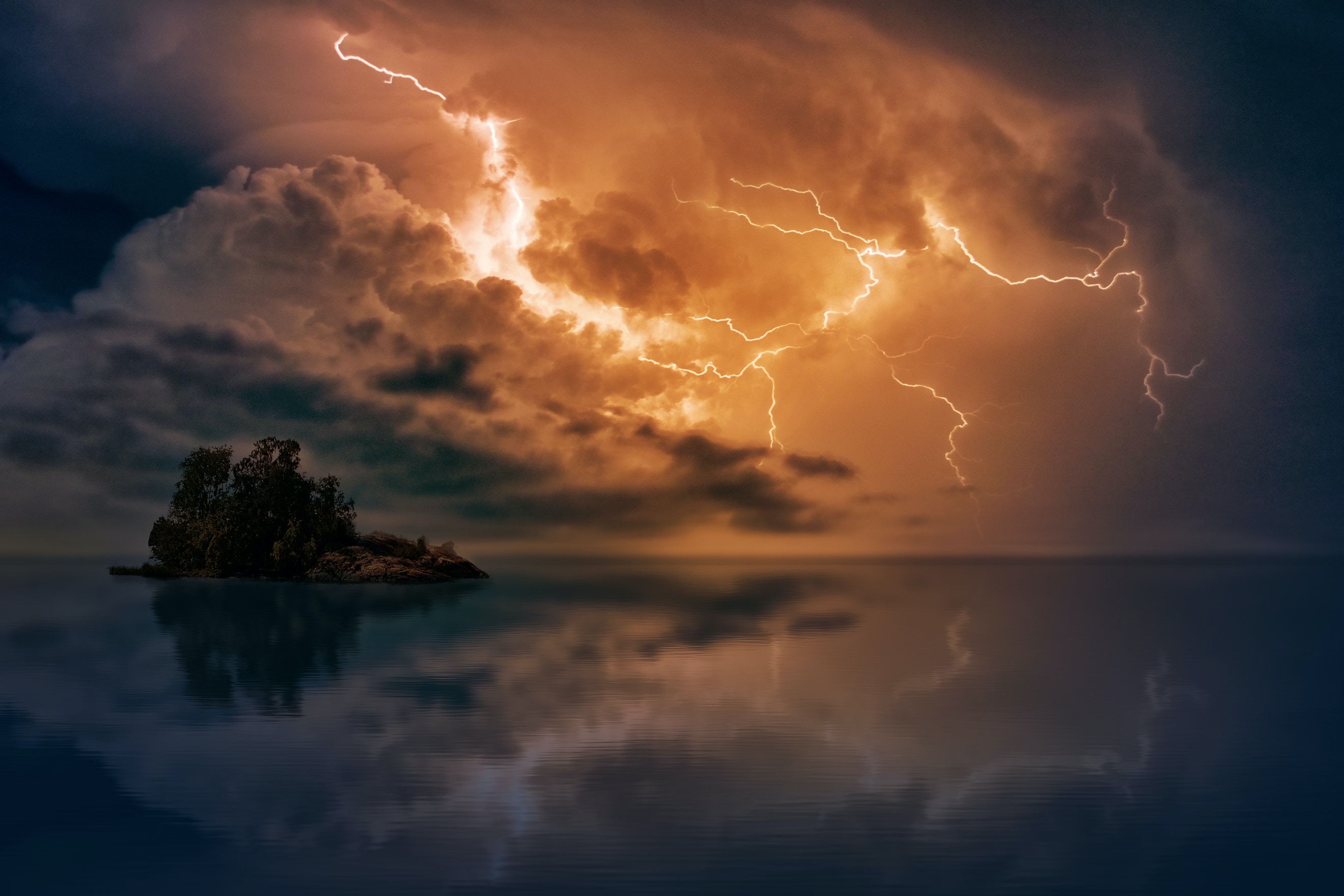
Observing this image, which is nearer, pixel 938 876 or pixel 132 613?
pixel 938 876

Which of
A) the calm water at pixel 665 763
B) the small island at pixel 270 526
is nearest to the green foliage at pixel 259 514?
the small island at pixel 270 526

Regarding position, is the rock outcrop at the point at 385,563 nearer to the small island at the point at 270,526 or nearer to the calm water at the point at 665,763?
the small island at the point at 270,526

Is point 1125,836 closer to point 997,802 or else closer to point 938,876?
point 997,802

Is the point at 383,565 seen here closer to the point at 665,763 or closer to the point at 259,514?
the point at 259,514

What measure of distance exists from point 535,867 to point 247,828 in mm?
4168

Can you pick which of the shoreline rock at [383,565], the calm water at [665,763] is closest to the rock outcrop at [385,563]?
the shoreline rock at [383,565]

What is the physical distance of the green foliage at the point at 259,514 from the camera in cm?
5788

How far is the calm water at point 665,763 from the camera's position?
9.42 metres

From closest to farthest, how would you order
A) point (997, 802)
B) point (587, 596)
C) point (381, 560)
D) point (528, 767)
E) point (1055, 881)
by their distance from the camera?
point (1055, 881)
point (997, 802)
point (528, 767)
point (587, 596)
point (381, 560)

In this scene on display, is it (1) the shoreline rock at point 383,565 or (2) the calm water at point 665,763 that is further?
A: (1) the shoreline rock at point 383,565

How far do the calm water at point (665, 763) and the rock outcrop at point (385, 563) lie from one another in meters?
28.3

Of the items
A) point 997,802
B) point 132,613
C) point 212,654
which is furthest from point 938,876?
point 132,613

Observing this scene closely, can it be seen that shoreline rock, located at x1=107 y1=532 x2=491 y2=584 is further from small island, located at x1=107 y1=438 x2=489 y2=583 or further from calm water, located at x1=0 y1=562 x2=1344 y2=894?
calm water, located at x1=0 y1=562 x2=1344 y2=894

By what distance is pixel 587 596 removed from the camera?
54.2 metres
